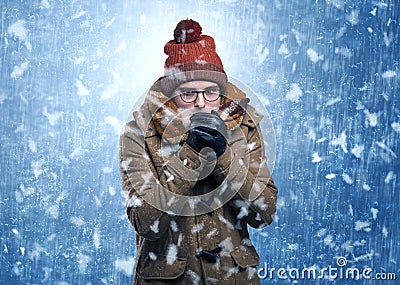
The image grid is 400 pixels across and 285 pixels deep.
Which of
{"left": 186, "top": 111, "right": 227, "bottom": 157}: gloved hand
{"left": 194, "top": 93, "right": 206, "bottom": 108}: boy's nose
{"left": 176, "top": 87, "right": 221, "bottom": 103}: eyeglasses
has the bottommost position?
{"left": 186, "top": 111, "right": 227, "bottom": 157}: gloved hand

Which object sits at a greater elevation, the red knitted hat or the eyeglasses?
the red knitted hat

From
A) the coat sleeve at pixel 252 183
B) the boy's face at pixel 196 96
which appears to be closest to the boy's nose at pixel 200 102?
the boy's face at pixel 196 96

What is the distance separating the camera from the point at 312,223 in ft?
9.20

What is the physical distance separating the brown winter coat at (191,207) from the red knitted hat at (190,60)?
5 centimetres

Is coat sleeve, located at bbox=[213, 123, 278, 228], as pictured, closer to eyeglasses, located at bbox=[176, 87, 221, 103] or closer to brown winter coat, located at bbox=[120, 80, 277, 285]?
brown winter coat, located at bbox=[120, 80, 277, 285]

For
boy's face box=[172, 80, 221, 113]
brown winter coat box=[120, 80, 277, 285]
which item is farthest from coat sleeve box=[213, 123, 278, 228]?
boy's face box=[172, 80, 221, 113]

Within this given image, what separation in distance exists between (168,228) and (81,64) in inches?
58.4

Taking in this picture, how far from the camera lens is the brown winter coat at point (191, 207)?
1.49m

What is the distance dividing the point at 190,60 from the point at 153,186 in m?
0.26

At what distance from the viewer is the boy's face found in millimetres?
1498

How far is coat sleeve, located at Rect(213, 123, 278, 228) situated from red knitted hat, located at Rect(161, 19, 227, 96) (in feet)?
0.47

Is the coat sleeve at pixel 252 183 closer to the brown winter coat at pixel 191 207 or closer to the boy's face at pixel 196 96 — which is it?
the brown winter coat at pixel 191 207

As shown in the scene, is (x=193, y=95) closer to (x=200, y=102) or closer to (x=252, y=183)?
(x=200, y=102)

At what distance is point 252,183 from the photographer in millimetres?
1512
